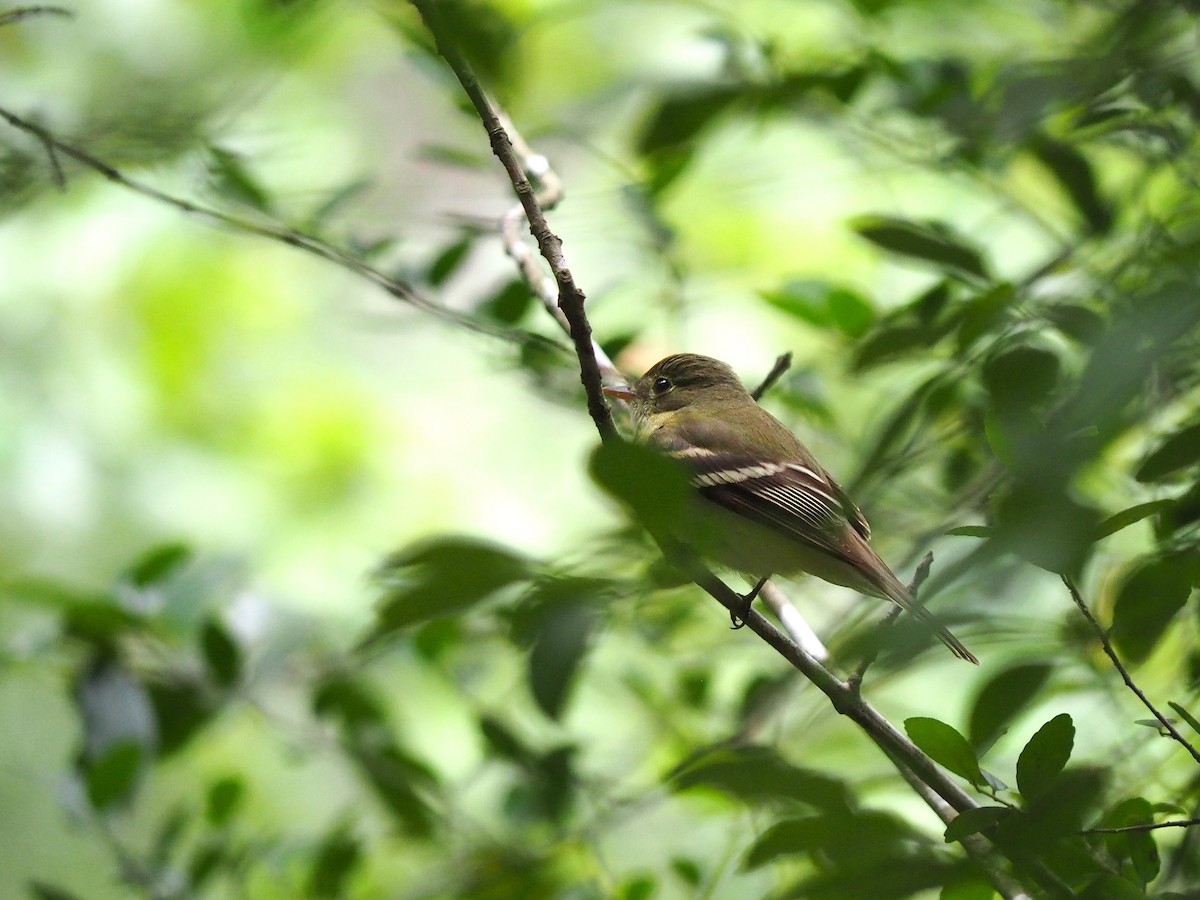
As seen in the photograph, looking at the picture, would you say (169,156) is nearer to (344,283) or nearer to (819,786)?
(819,786)

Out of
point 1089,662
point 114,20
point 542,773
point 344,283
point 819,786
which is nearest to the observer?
point 819,786

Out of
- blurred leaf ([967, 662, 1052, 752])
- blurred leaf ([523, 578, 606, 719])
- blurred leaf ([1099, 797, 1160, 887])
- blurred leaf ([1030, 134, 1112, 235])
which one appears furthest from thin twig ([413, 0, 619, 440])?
blurred leaf ([1030, 134, 1112, 235])

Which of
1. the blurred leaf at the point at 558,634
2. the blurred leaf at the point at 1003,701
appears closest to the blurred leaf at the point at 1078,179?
the blurred leaf at the point at 1003,701

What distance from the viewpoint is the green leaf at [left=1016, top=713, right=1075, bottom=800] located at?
4.73 feet

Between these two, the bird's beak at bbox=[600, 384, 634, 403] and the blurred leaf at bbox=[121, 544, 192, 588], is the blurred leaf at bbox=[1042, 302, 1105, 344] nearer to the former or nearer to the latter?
the bird's beak at bbox=[600, 384, 634, 403]

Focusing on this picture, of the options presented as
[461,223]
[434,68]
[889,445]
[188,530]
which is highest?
[434,68]

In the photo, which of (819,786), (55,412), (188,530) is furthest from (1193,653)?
(55,412)

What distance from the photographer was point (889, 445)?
190 centimetres

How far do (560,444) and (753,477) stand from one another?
329 cm

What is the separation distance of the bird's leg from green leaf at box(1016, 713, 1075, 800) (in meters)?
0.63

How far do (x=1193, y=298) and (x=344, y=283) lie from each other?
6.31 metres

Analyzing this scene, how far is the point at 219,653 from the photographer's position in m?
2.90

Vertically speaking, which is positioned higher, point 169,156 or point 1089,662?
point 169,156

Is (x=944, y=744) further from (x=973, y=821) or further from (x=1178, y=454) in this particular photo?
(x=1178, y=454)
